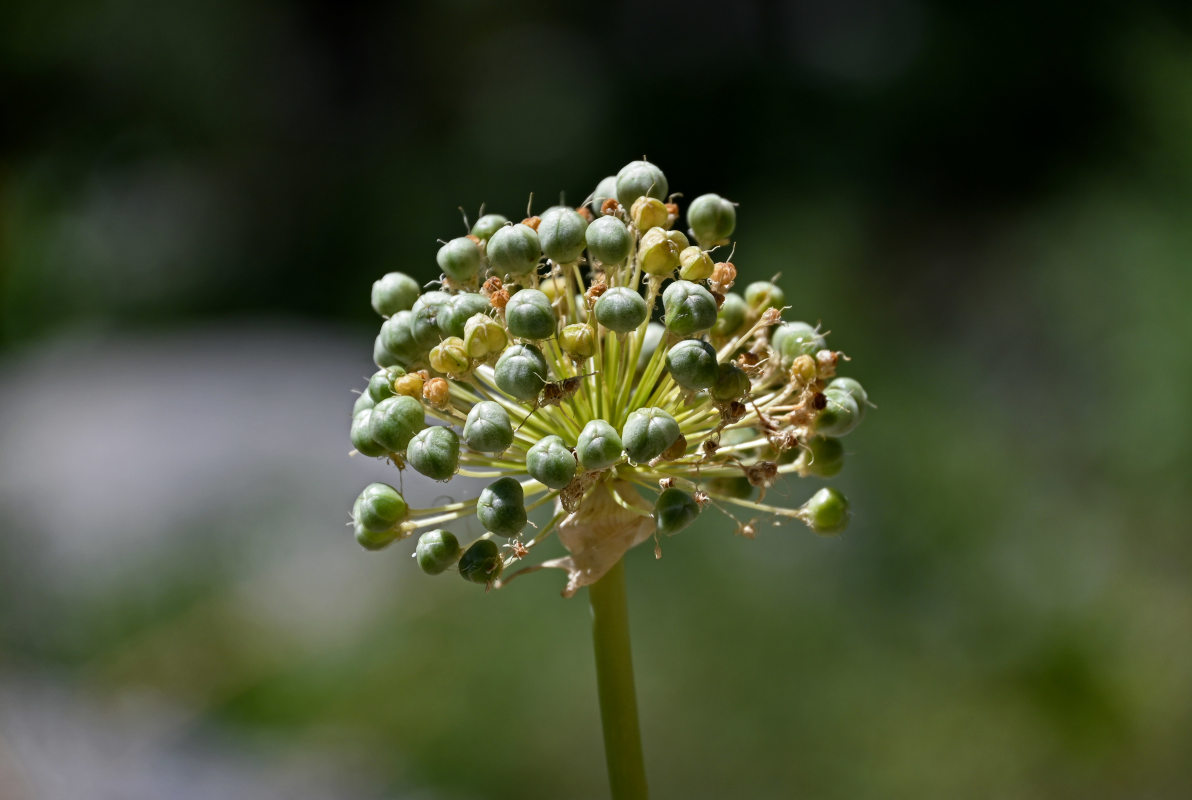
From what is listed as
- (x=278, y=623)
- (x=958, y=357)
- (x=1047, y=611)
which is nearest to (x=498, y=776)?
(x=278, y=623)

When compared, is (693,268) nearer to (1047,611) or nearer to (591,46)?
(1047,611)

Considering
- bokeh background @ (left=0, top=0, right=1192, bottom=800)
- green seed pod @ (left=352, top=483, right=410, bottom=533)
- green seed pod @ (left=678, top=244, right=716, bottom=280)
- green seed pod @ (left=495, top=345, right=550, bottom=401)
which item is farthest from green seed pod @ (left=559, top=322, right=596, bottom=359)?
bokeh background @ (left=0, top=0, right=1192, bottom=800)

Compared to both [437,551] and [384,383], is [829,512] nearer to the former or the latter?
[437,551]

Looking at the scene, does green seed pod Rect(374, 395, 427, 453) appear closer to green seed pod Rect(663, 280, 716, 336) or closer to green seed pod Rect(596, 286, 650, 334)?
green seed pod Rect(596, 286, 650, 334)

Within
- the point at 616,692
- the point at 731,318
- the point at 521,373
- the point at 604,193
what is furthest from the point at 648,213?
the point at 616,692

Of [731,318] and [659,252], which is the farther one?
[731,318]

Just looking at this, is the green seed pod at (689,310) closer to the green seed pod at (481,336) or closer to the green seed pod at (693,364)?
the green seed pod at (693,364)
